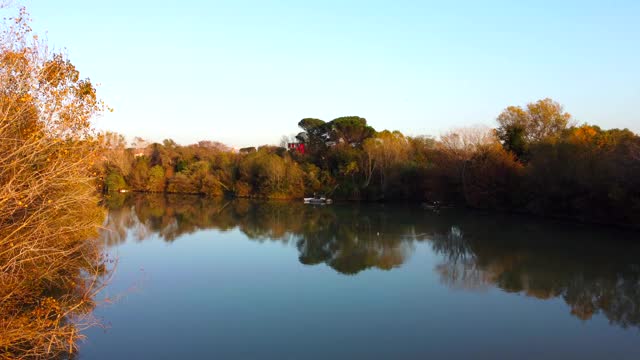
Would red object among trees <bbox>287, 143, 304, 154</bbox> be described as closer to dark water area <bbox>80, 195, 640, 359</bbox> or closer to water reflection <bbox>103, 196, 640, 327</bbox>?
water reflection <bbox>103, 196, 640, 327</bbox>

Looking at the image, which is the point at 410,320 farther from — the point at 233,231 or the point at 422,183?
the point at 422,183

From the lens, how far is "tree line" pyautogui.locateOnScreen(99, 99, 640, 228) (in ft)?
76.3

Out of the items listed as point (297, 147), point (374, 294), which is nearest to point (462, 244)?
point (374, 294)

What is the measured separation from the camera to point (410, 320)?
32.5 ft

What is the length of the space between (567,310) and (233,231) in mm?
16380

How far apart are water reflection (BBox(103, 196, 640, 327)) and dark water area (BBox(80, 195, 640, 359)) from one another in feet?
0.26

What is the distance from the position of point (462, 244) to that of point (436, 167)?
1688cm

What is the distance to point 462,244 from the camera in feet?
63.8

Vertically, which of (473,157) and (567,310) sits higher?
(473,157)

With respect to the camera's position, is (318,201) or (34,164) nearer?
(34,164)

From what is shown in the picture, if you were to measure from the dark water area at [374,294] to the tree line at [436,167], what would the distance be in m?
2.31

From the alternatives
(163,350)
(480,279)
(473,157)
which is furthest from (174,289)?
(473,157)

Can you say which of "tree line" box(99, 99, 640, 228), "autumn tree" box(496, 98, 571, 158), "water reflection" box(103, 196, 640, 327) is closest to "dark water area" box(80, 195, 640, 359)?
"water reflection" box(103, 196, 640, 327)

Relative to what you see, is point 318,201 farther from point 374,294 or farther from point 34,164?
point 34,164
